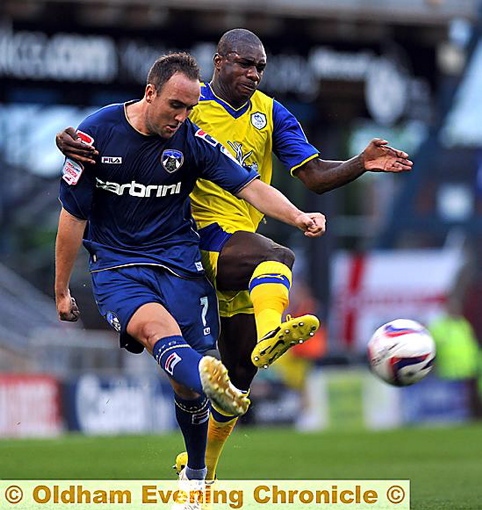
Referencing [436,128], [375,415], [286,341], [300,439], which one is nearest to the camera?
[286,341]

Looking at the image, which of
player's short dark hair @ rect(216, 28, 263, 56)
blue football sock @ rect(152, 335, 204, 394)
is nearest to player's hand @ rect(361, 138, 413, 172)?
player's short dark hair @ rect(216, 28, 263, 56)

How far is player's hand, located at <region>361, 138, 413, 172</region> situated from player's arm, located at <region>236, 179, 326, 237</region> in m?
0.56

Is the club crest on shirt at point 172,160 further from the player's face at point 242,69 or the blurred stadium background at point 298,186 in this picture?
the blurred stadium background at point 298,186

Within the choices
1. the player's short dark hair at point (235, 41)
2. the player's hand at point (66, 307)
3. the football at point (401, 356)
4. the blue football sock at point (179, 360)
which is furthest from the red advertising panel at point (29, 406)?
the blue football sock at point (179, 360)

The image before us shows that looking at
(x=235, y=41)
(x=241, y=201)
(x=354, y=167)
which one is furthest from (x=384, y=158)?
(x=235, y=41)

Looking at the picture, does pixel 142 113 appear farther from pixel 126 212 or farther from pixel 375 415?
pixel 375 415

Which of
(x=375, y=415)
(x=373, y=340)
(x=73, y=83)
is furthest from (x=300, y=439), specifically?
(x=373, y=340)

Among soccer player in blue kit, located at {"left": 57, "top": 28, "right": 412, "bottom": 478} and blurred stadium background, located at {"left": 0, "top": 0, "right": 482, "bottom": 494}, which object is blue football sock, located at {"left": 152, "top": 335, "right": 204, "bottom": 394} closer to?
soccer player in blue kit, located at {"left": 57, "top": 28, "right": 412, "bottom": 478}

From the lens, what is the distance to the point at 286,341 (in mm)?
8250

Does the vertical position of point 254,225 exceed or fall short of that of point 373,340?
it exceeds it

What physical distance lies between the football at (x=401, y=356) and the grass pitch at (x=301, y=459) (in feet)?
2.76

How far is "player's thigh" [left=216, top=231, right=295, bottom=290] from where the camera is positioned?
8906 mm

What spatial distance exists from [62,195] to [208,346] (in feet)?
4.19

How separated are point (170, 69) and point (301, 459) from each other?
7757mm
